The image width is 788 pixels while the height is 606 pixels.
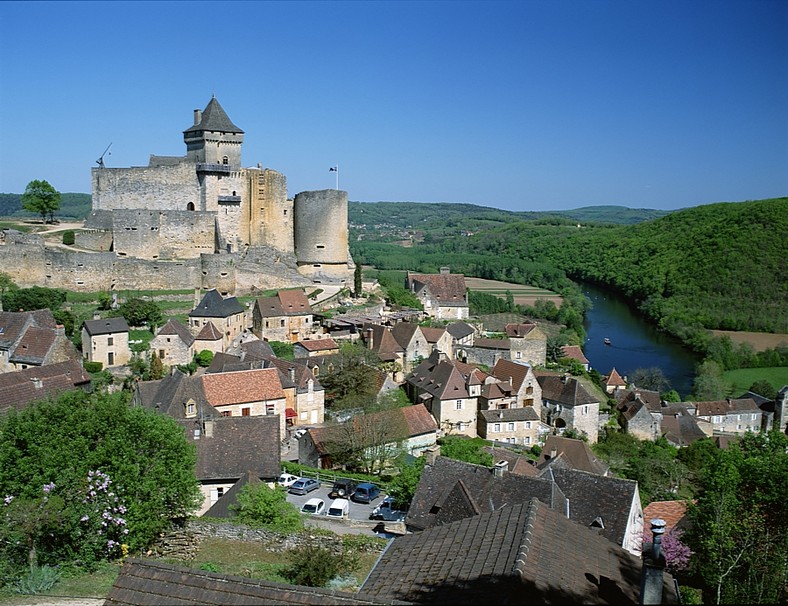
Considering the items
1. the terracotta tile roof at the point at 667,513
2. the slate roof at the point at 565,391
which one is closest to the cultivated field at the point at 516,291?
the slate roof at the point at 565,391

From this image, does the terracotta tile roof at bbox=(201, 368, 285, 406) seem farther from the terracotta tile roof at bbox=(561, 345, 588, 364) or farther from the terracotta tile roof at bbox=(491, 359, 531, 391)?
the terracotta tile roof at bbox=(561, 345, 588, 364)

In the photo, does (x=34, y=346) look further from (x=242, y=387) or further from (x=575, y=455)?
(x=575, y=455)

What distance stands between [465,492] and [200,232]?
3140cm

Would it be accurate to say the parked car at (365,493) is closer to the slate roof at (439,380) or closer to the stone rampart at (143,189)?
the slate roof at (439,380)

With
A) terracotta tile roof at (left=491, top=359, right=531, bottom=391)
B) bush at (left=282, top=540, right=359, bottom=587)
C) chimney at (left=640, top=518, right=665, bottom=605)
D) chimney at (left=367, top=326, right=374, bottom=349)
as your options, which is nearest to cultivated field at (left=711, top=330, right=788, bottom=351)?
terracotta tile roof at (left=491, top=359, right=531, bottom=391)

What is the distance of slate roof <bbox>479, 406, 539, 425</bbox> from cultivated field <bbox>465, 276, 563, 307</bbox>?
4855cm

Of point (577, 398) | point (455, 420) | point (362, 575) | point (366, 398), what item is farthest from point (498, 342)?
point (362, 575)

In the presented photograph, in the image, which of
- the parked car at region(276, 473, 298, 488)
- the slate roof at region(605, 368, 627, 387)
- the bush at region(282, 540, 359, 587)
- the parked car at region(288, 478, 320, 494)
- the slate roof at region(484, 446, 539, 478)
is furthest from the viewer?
the slate roof at region(605, 368, 627, 387)

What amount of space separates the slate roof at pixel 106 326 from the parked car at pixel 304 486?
13.0m

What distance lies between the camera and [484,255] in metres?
143

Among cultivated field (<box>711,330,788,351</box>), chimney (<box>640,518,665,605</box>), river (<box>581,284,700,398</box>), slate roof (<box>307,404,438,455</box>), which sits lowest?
river (<box>581,284,700,398</box>)

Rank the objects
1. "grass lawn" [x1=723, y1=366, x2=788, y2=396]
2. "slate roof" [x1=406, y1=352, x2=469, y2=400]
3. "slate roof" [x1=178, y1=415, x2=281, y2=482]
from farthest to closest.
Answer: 1. "grass lawn" [x1=723, y1=366, x2=788, y2=396]
2. "slate roof" [x1=406, y1=352, x2=469, y2=400]
3. "slate roof" [x1=178, y1=415, x2=281, y2=482]

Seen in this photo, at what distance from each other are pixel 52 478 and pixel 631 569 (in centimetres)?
965

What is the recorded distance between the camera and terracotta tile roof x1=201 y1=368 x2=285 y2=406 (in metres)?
27.1
